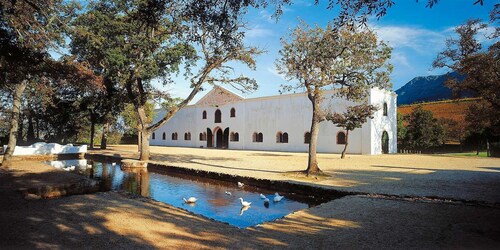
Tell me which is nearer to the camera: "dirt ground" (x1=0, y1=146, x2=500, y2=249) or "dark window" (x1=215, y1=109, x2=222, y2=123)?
"dirt ground" (x1=0, y1=146, x2=500, y2=249)

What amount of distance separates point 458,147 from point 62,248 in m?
33.2

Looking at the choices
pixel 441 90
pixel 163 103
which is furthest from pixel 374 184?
pixel 441 90

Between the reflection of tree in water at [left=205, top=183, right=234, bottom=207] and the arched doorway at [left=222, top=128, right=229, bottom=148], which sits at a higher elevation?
the arched doorway at [left=222, top=128, right=229, bottom=148]

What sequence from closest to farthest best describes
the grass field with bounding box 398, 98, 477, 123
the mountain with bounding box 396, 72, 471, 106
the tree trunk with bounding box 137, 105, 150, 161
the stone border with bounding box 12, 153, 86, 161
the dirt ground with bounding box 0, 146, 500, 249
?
the dirt ground with bounding box 0, 146, 500, 249
the stone border with bounding box 12, 153, 86, 161
the tree trunk with bounding box 137, 105, 150, 161
the grass field with bounding box 398, 98, 477, 123
the mountain with bounding box 396, 72, 471, 106

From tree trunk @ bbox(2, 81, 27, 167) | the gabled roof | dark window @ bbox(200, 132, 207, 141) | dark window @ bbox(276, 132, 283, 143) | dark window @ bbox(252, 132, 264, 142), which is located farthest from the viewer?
dark window @ bbox(200, 132, 207, 141)

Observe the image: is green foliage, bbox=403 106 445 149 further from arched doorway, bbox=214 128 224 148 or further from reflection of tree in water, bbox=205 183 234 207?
reflection of tree in water, bbox=205 183 234 207

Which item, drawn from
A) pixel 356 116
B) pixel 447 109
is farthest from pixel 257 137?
pixel 447 109

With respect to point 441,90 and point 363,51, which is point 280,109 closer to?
point 363,51

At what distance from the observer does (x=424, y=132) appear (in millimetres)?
25672

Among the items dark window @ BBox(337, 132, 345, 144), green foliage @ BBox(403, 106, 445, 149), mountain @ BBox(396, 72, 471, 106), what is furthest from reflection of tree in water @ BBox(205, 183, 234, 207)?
mountain @ BBox(396, 72, 471, 106)

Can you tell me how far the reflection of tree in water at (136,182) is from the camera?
896cm

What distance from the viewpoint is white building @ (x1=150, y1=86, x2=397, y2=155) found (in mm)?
23938

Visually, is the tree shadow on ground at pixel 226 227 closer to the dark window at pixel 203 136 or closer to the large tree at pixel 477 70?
the large tree at pixel 477 70

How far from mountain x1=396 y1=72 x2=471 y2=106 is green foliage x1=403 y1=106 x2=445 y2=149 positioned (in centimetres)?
3792
